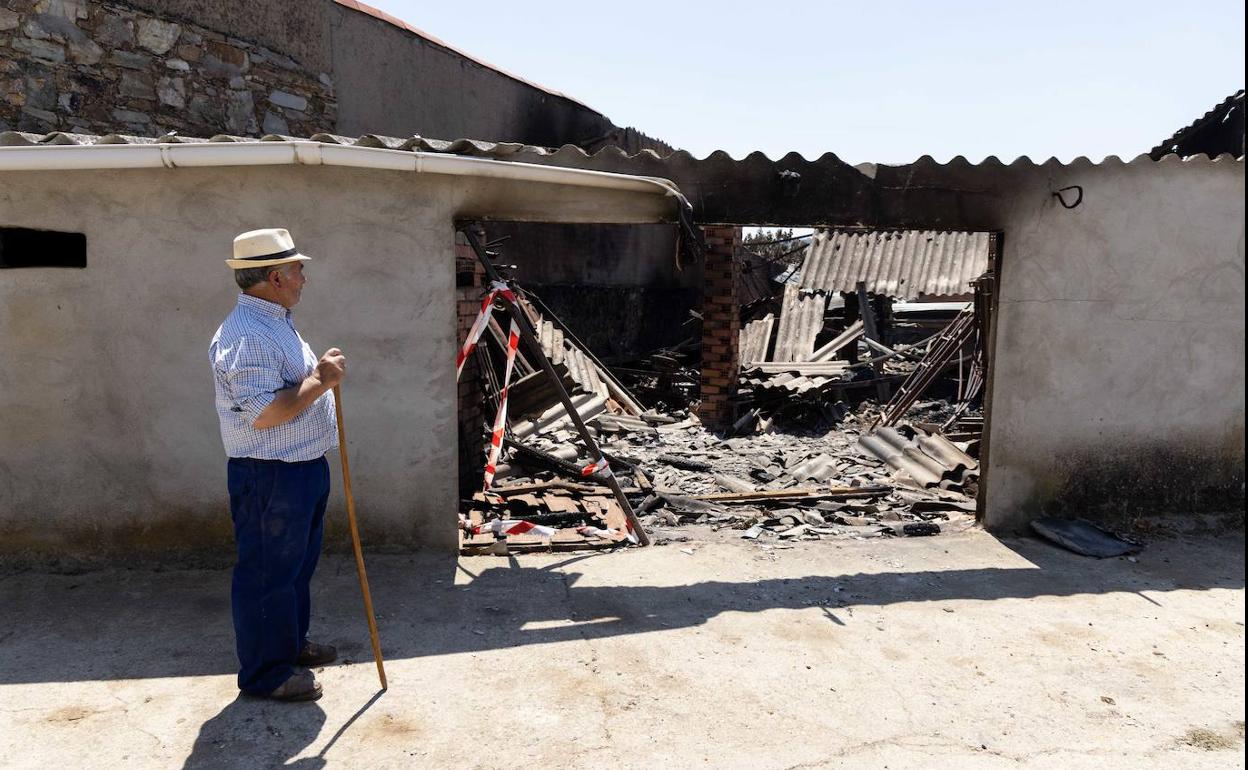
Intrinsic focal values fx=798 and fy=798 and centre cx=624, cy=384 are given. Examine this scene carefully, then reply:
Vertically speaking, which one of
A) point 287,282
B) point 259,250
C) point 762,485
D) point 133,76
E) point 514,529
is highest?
point 133,76

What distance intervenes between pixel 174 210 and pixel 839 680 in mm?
4261

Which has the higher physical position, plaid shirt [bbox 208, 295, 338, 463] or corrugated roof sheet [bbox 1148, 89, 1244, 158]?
corrugated roof sheet [bbox 1148, 89, 1244, 158]

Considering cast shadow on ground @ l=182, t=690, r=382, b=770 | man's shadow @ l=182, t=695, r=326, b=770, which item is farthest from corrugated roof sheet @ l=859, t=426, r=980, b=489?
man's shadow @ l=182, t=695, r=326, b=770

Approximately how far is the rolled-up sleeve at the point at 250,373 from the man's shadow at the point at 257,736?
1209 millimetres

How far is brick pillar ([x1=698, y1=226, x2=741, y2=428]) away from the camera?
31.4 ft

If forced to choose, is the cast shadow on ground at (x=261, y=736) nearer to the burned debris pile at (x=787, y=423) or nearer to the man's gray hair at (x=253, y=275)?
the man's gray hair at (x=253, y=275)

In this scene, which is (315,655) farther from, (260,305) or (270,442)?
(260,305)

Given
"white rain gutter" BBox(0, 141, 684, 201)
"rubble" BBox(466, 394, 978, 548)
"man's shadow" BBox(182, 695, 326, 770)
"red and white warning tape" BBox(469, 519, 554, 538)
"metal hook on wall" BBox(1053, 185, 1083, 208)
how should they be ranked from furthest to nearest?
"rubble" BBox(466, 394, 978, 548)
"red and white warning tape" BBox(469, 519, 554, 538)
"metal hook on wall" BBox(1053, 185, 1083, 208)
"white rain gutter" BBox(0, 141, 684, 201)
"man's shadow" BBox(182, 695, 326, 770)

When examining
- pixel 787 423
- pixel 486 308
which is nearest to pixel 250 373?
pixel 486 308

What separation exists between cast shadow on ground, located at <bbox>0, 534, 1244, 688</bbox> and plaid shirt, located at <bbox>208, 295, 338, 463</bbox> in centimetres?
111

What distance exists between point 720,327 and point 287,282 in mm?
7176

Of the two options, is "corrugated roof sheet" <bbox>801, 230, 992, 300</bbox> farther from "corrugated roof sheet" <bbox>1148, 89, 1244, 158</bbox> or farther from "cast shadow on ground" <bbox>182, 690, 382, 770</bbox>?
"cast shadow on ground" <bbox>182, 690, 382, 770</bbox>

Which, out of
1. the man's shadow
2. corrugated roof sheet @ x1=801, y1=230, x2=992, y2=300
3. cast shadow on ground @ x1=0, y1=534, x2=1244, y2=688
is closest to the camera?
the man's shadow

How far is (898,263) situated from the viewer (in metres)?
12.3
